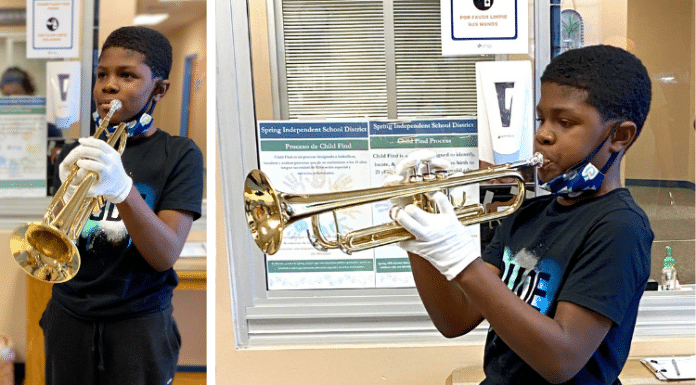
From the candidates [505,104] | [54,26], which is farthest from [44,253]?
[505,104]

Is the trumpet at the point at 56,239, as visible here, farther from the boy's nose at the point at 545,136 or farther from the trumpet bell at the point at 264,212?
the boy's nose at the point at 545,136

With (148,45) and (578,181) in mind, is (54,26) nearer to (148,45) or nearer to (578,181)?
(148,45)

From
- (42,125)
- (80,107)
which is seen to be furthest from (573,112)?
(42,125)

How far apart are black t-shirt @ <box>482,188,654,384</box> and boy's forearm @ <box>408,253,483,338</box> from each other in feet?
0.36

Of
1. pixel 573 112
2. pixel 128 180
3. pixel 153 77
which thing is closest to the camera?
pixel 573 112

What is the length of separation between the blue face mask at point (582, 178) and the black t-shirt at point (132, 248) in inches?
35.7

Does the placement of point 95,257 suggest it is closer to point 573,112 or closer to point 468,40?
point 573,112

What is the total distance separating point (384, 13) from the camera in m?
2.20

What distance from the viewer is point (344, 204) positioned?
52.6 inches

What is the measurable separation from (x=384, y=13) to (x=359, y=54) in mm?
165

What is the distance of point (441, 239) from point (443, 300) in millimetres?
292

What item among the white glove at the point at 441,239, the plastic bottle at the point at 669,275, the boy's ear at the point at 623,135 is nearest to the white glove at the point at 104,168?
the white glove at the point at 441,239

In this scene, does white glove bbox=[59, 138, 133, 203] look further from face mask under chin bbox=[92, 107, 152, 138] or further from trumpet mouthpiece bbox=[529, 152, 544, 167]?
trumpet mouthpiece bbox=[529, 152, 544, 167]

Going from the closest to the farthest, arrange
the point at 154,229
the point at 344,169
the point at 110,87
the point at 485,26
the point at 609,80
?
1. the point at 609,80
2. the point at 154,229
3. the point at 110,87
4. the point at 485,26
5. the point at 344,169
